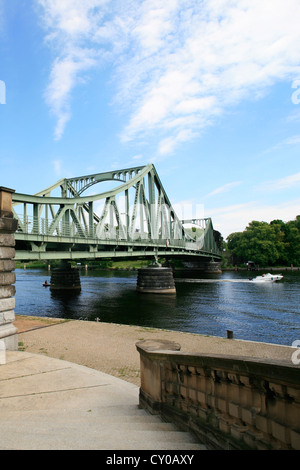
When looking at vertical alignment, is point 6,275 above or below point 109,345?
above

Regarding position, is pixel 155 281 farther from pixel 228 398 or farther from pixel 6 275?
pixel 228 398

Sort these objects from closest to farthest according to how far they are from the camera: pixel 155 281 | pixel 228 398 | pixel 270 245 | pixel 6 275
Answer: pixel 228 398 → pixel 6 275 → pixel 155 281 → pixel 270 245

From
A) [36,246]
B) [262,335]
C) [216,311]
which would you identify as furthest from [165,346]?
[216,311]

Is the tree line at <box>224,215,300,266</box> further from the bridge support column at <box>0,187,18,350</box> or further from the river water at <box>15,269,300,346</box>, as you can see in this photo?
the bridge support column at <box>0,187,18,350</box>

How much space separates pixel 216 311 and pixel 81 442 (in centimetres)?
2539

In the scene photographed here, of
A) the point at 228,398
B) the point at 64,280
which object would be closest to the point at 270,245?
the point at 64,280

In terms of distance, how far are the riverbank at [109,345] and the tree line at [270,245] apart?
8812 cm

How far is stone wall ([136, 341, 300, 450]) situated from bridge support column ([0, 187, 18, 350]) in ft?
19.6

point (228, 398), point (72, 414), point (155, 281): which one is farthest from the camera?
point (155, 281)

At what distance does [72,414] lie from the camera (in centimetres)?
457

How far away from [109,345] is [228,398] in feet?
27.5

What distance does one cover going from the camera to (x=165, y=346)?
477cm

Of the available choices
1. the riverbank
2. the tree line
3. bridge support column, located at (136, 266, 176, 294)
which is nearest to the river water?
bridge support column, located at (136, 266, 176, 294)

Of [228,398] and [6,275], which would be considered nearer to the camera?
[228,398]
